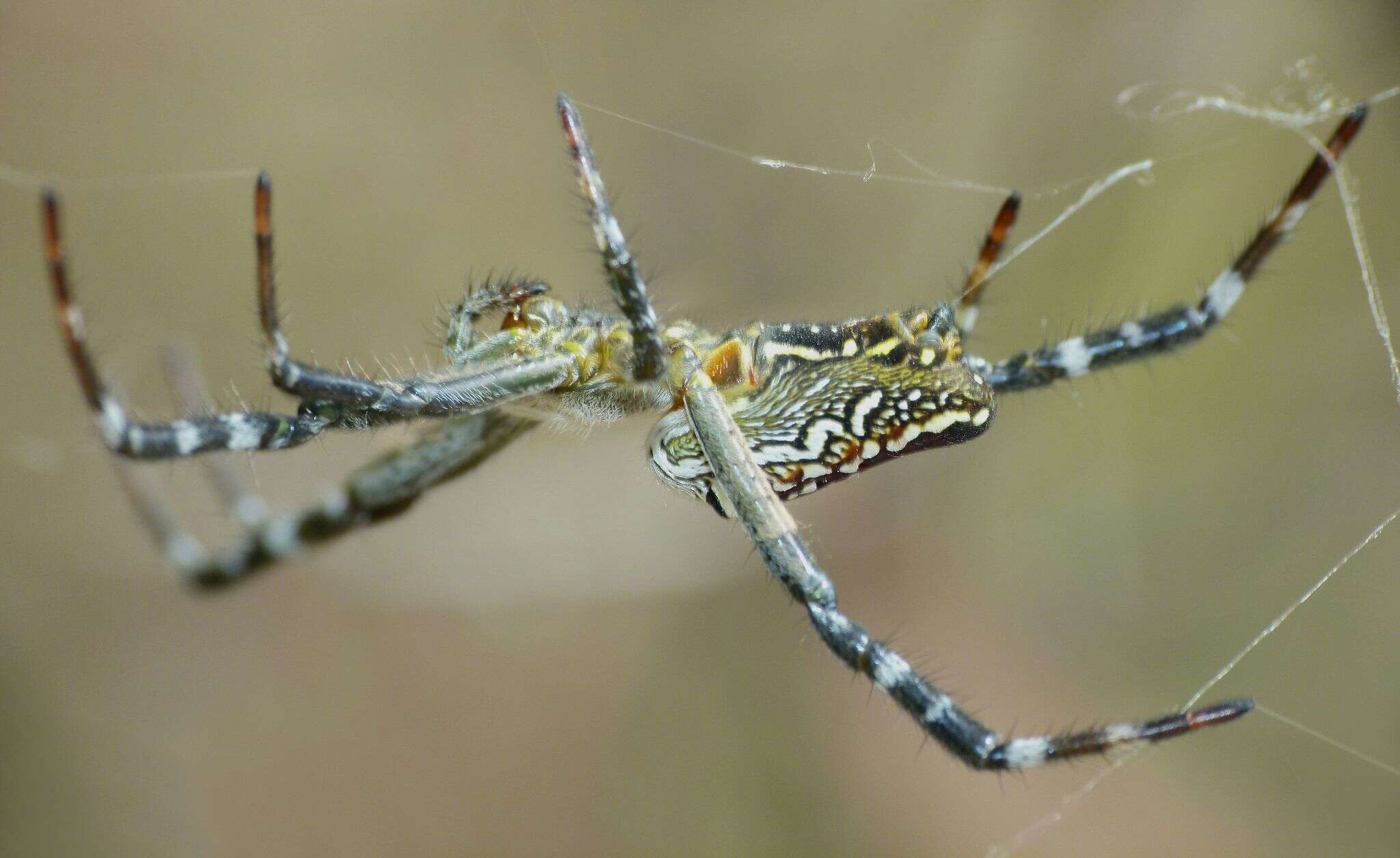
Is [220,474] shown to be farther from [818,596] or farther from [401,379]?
[818,596]

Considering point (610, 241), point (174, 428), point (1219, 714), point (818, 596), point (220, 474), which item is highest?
point (220, 474)

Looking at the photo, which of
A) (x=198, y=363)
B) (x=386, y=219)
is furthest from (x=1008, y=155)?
(x=198, y=363)

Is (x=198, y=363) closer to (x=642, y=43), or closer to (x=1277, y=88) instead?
(x=642, y=43)

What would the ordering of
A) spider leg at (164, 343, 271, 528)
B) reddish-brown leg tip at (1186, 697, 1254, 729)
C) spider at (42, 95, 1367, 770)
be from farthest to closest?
1. spider leg at (164, 343, 271, 528)
2. spider at (42, 95, 1367, 770)
3. reddish-brown leg tip at (1186, 697, 1254, 729)

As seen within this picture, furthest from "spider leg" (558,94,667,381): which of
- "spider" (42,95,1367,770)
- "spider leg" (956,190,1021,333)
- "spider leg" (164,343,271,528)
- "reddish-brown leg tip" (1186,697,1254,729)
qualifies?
"spider leg" (164,343,271,528)

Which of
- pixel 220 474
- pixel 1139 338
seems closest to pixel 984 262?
pixel 1139 338

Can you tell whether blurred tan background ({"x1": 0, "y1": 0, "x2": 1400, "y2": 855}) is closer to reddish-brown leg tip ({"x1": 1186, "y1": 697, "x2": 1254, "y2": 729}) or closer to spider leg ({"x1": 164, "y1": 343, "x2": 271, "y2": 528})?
spider leg ({"x1": 164, "y1": 343, "x2": 271, "y2": 528})
